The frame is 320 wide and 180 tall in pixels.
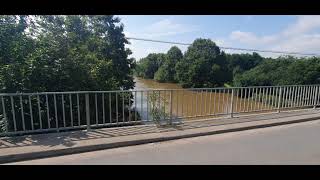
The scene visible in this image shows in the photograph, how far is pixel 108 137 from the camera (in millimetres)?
4730

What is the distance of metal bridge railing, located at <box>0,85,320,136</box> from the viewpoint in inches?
204

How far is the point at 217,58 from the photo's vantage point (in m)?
38.9

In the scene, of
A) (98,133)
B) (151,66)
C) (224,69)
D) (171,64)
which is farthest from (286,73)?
(151,66)

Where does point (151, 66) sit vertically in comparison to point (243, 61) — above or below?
below

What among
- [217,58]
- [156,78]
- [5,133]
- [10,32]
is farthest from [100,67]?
[156,78]

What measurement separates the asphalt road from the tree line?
16180 millimetres

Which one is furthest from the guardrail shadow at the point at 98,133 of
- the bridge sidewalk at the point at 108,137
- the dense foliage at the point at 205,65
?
the dense foliage at the point at 205,65

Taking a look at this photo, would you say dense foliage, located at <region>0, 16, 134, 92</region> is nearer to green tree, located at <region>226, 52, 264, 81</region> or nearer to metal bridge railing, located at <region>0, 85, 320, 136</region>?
metal bridge railing, located at <region>0, 85, 320, 136</region>

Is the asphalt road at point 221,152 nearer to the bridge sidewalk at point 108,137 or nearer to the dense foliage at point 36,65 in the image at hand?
the bridge sidewalk at point 108,137

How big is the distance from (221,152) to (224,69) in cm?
3502

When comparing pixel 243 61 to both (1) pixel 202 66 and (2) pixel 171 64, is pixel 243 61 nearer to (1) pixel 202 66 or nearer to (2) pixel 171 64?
(2) pixel 171 64

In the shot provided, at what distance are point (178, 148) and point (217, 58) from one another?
3579cm
